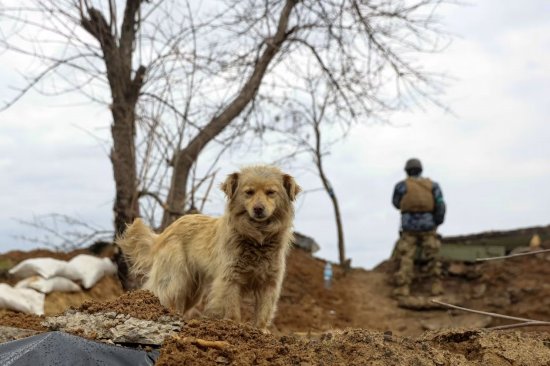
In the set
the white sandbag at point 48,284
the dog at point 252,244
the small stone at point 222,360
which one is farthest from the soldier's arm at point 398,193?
the small stone at point 222,360

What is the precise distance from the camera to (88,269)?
41.4 ft

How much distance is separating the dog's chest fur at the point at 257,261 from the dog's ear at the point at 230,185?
46cm

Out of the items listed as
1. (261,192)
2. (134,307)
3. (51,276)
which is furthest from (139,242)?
(51,276)

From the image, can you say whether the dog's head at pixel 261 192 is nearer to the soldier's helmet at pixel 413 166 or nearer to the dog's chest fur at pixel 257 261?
the dog's chest fur at pixel 257 261

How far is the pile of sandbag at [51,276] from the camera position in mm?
11648

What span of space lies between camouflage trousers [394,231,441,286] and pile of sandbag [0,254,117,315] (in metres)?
6.46

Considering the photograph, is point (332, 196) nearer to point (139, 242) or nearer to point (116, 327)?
point (139, 242)

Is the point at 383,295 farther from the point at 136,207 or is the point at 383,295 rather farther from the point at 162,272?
the point at 162,272

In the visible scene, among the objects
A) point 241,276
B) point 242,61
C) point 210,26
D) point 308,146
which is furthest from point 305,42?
point 241,276

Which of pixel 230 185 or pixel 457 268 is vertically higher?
pixel 457 268

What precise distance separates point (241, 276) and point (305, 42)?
25.0 ft

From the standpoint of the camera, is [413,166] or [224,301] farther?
[413,166]

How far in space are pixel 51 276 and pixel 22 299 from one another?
999 millimetres

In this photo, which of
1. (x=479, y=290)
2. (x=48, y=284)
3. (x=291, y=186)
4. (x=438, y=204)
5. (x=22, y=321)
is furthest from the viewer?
(x=479, y=290)
